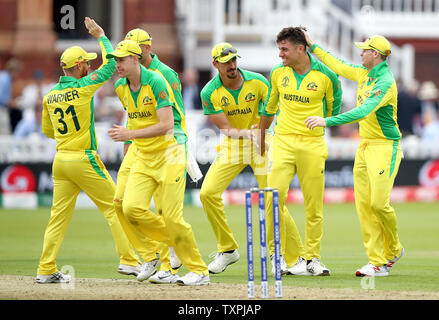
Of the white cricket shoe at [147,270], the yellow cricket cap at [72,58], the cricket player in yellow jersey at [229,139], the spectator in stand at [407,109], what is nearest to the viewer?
the white cricket shoe at [147,270]

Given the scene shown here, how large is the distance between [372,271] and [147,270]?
8.15ft

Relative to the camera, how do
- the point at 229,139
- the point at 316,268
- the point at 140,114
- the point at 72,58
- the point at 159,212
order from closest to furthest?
the point at 140,114 < the point at 72,58 < the point at 159,212 < the point at 316,268 < the point at 229,139

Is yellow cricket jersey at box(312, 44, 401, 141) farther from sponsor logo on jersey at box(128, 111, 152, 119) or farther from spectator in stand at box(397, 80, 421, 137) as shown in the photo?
spectator in stand at box(397, 80, 421, 137)

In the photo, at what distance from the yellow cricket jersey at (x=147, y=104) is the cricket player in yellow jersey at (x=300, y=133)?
147cm

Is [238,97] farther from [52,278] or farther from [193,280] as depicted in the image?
[52,278]

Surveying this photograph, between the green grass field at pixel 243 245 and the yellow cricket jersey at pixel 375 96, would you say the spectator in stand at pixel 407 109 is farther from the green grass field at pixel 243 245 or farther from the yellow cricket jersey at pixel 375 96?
the yellow cricket jersey at pixel 375 96

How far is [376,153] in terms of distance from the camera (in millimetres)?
10383

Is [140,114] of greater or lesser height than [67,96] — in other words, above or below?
below

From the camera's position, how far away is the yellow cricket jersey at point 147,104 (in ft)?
30.8

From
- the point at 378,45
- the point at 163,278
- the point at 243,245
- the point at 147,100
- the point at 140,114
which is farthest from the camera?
the point at 243,245

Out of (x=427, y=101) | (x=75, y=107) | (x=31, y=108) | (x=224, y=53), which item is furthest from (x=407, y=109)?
(x=75, y=107)

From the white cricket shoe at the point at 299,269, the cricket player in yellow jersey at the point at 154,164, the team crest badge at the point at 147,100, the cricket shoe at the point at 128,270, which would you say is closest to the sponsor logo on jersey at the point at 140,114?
the cricket player in yellow jersey at the point at 154,164
